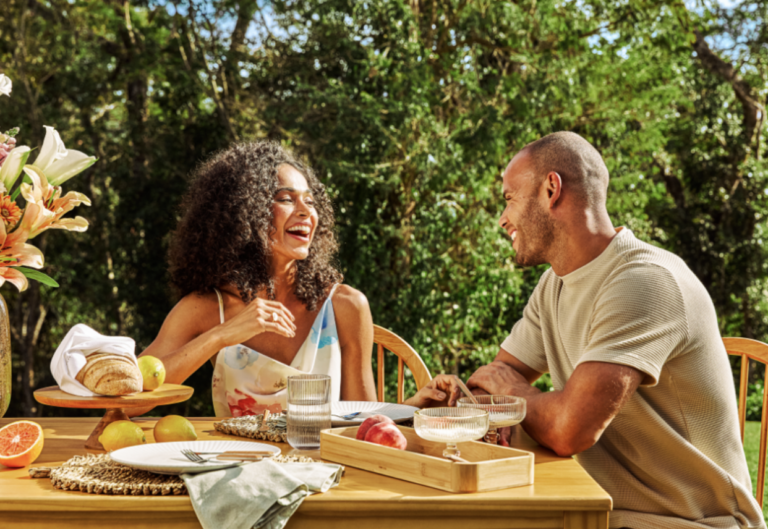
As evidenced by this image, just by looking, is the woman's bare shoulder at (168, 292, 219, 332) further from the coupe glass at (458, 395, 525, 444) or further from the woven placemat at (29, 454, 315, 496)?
the coupe glass at (458, 395, 525, 444)

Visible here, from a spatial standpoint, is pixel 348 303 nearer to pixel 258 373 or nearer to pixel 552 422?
pixel 258 373

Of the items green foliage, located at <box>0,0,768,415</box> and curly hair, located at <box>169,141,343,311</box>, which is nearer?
curly hair, located at <box>169,141,343,311</box>

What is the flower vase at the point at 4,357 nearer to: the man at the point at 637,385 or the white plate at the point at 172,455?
the white plate at the point at 172,455

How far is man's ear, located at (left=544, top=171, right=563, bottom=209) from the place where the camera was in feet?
6.13

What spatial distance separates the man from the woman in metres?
0.73

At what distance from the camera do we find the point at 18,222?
64.7 inches

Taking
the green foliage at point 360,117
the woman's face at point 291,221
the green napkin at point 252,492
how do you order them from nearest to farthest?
the green napkin at point 252,492, the woman's face at point 291,221, the green foliage at point 360,117

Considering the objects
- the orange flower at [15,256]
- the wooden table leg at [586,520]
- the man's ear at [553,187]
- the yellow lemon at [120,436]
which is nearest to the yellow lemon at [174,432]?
the yellow lemon at [120,436]

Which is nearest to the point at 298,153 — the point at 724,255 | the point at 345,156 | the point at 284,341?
the point at 345,156

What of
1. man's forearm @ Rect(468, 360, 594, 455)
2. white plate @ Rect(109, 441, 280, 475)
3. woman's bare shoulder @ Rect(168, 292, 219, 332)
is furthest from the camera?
woman's bare shoulder @ Rect(168, 292, 219, 332)

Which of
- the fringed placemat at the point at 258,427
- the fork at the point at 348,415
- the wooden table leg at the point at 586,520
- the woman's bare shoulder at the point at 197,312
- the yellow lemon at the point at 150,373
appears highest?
the woman's bare shoulder at the point at 197,312

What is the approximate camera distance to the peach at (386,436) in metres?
1.45

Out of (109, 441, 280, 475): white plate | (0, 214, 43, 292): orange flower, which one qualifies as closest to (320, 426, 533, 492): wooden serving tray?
(109, 441, 280, 475): white plate

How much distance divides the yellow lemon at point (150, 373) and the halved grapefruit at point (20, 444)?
247 mm
